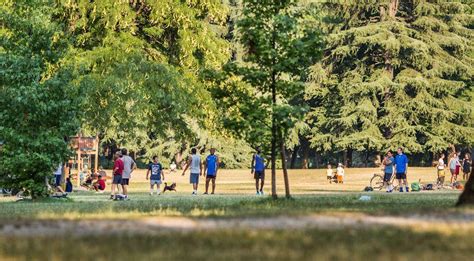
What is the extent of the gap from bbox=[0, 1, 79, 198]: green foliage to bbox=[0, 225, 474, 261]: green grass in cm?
1940

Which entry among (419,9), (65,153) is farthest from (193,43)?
(419,9)

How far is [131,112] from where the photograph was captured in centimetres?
4344

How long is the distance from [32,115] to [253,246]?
21.5m

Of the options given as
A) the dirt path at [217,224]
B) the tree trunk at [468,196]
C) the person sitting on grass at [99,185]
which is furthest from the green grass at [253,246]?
the person sitting on grass at [99,185]

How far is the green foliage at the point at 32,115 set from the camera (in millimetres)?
31484

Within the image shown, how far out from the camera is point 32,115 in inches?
1249

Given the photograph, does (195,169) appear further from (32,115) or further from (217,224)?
(217,224)

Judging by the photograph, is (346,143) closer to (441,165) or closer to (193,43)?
(441,165)

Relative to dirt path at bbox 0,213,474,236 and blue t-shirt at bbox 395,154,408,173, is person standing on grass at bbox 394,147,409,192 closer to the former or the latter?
blue t-shirt at bbox 395,154,408,173

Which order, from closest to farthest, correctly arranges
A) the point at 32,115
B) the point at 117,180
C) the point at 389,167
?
the point at 32,115 → the point at 117,180 → the point at 389,167

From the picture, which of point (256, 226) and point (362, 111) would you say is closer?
point (256, 226)

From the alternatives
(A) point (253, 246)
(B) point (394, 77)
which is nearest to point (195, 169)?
(A) point (253, 246)

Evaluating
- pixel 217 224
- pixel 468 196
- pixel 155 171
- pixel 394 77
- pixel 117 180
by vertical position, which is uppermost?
pixel 394 77

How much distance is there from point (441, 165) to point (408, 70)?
24.8 meters
